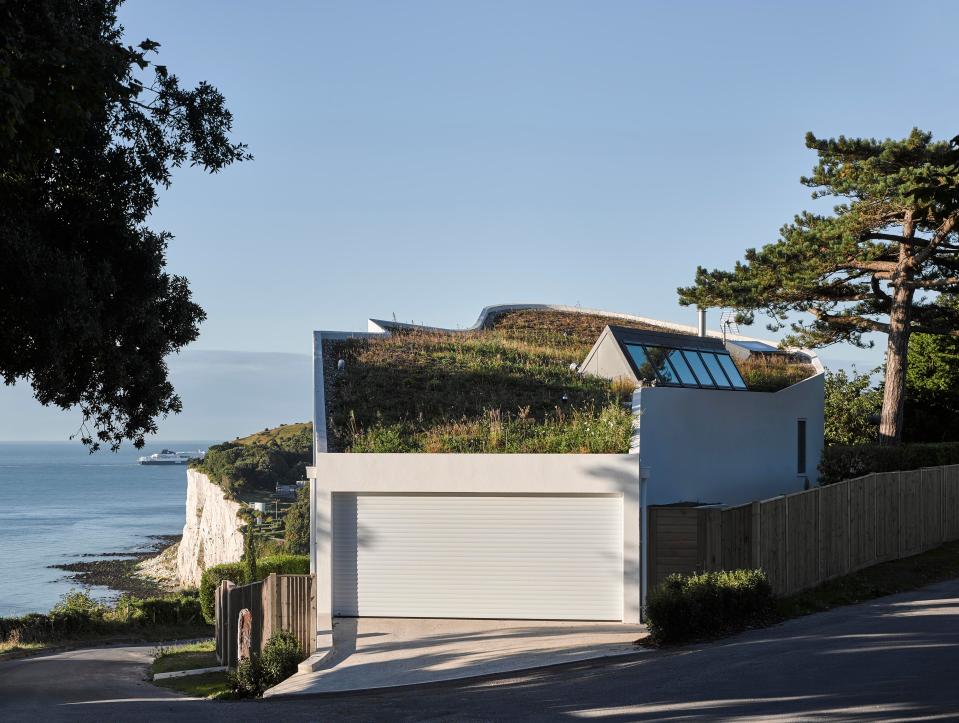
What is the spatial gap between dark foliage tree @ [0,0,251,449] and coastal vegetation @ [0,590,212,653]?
9.54 meters

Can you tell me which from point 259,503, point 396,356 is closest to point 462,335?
point 396,356

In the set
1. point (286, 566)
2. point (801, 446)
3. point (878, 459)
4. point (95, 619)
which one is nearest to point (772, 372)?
point (801, 446)

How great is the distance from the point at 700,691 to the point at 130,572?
80.1m

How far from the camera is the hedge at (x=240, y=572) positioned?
23578 mm

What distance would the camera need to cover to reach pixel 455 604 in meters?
19.5

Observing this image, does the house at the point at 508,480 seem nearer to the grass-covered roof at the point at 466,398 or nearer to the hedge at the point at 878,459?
the grass-covered roof at the point at 466,398

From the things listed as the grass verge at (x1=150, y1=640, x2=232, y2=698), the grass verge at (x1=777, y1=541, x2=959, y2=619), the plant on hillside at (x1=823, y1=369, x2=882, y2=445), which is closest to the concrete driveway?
the grass verge at (x1=150, y1=640, x2=232, y2=698)

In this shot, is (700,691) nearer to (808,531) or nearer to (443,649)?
(443,649)

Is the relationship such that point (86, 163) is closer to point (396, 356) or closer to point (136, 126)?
point (136, 126)

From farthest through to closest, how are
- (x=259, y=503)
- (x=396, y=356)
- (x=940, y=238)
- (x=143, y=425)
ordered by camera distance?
(x=259, y=503) < (x=940, y=238) < (x=396, y=356) < (x=143, y=425)

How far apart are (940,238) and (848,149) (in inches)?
144

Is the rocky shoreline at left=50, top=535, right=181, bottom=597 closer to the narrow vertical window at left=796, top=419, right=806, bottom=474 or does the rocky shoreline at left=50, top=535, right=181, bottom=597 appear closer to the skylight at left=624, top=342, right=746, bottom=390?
the narrow vertical window at left=796, top=419, right=806, bottom=474

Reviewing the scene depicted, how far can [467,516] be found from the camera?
19578mm

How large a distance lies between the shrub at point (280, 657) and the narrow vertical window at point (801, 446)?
15545 millimetres
